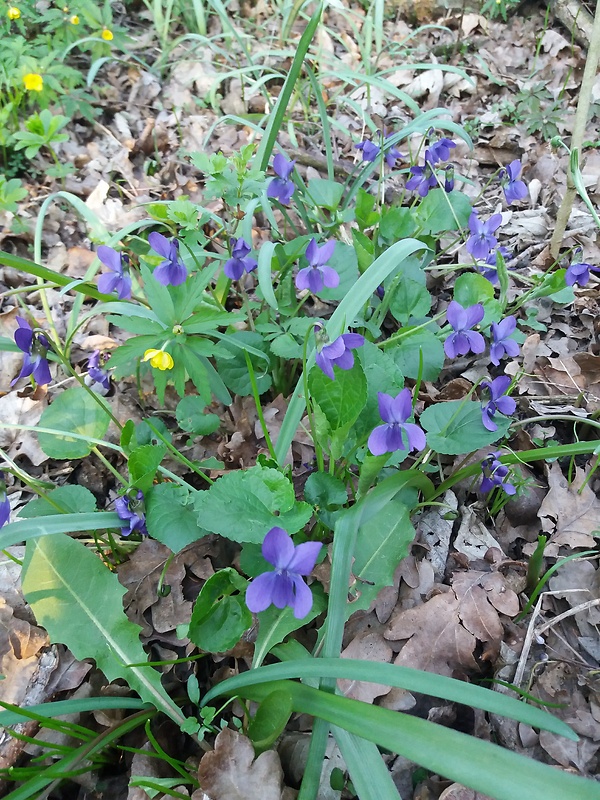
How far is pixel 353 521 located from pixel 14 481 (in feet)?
4.72

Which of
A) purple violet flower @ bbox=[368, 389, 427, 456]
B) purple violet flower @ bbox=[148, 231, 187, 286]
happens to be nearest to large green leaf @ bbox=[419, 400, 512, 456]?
purple violet flower @ bbox=[368, 389, 427, 456]

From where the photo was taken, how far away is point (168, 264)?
1657 mm

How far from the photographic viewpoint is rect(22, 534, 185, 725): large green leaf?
1.42 m

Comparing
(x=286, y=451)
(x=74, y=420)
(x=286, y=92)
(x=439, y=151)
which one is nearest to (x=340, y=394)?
(x=286, y=451)

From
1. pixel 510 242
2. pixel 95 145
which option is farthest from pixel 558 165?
pixel 95 145

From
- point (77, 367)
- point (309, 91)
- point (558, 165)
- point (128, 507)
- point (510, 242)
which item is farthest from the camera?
point (309, 91)

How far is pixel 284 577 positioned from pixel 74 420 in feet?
3.33

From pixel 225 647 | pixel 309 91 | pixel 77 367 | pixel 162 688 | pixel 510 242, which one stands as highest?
pixel 309 91

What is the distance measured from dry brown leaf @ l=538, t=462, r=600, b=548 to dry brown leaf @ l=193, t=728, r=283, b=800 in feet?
3.56

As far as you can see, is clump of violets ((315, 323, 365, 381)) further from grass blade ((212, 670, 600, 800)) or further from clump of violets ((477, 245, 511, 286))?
clump of violets ((477, 245, 511, 286))

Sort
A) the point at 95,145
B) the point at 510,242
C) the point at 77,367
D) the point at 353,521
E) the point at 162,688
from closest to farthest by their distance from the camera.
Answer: the point at 353,521
the point at 162,688
the point at 77,367
the point at 510,242
the point at 95,145

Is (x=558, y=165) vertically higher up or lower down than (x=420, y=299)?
higher up

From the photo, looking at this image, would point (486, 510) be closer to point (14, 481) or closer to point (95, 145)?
point (14, 481)

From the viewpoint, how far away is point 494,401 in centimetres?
154
